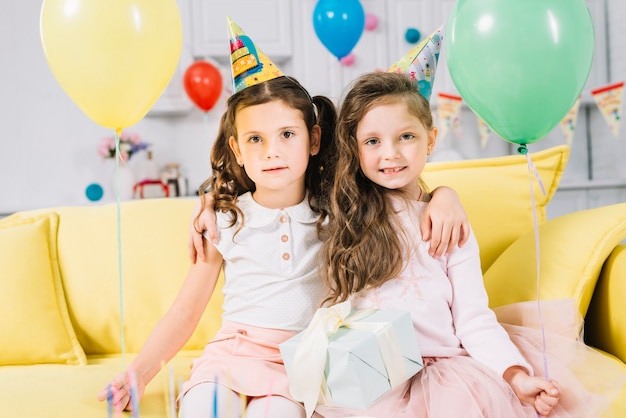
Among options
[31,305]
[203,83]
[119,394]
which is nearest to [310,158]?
[119,394]

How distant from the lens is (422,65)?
1.40 m

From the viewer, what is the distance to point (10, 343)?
1.56 meters

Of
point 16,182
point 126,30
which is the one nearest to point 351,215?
point 126,30

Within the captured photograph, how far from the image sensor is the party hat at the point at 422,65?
1389 mm

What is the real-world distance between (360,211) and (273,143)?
23cm

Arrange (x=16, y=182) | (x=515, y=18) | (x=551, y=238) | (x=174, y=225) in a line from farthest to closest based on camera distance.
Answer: (x=16, y=182), (x=174, y=225), (x=551, y=238), (x=515, y=18)

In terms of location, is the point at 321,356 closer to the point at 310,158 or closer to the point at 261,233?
the point at 261,233

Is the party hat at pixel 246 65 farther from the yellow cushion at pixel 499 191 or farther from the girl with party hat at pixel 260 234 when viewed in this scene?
the yellow cushion at pixel 499 191

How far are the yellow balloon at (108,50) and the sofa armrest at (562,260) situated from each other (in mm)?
888

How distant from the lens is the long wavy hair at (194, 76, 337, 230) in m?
1.36

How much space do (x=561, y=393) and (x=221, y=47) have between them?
3.13 m

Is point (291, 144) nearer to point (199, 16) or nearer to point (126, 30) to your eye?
point (126, 30)

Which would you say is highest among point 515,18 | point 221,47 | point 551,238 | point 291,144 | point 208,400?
point 221,47

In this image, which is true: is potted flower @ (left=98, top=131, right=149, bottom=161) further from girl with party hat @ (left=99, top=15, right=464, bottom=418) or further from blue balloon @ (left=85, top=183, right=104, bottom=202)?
girl with party hat @ (left=99, top=15, right=464, bottom=418)
